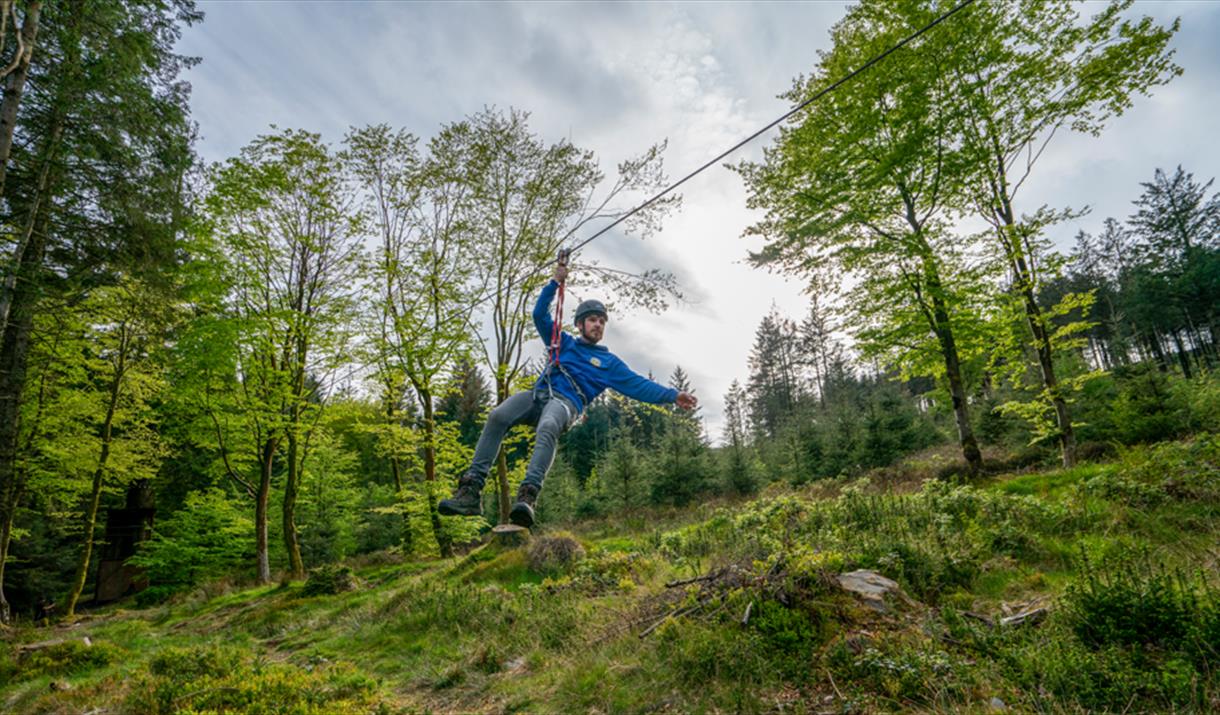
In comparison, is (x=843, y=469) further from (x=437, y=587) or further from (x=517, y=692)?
(x=517, y=692)

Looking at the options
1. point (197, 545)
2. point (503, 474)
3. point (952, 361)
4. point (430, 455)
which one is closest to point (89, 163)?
point (430, 455)

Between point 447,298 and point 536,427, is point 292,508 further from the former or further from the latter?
point 536,427

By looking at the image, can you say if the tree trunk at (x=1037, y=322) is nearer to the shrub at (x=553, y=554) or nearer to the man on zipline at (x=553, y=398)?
the man on zipline at (x=553, y=398)

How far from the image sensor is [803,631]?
4.64m

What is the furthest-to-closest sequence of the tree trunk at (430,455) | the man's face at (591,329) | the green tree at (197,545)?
the green tree at (197,545), the tree trunk at (430,455), the man's face at (591,329)

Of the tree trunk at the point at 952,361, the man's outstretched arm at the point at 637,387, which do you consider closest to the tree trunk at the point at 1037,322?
the tree trunk at the point at 952,361

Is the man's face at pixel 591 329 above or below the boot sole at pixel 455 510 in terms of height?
above

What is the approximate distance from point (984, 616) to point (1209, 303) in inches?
1659

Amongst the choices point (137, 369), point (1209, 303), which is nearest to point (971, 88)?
point (137, 369)

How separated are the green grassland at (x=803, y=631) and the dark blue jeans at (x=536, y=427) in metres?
2.27

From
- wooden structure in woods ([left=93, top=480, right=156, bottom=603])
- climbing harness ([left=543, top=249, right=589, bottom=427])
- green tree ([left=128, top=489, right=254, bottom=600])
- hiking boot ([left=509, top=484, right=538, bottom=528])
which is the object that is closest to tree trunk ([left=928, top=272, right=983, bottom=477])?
climbing harness ([left=543, top=249, right=589, bottom=427])

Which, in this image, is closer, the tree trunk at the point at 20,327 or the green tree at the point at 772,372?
the tree trunk at the point at 20,327

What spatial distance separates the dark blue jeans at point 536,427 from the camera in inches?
190

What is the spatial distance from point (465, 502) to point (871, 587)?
418 centimetres
